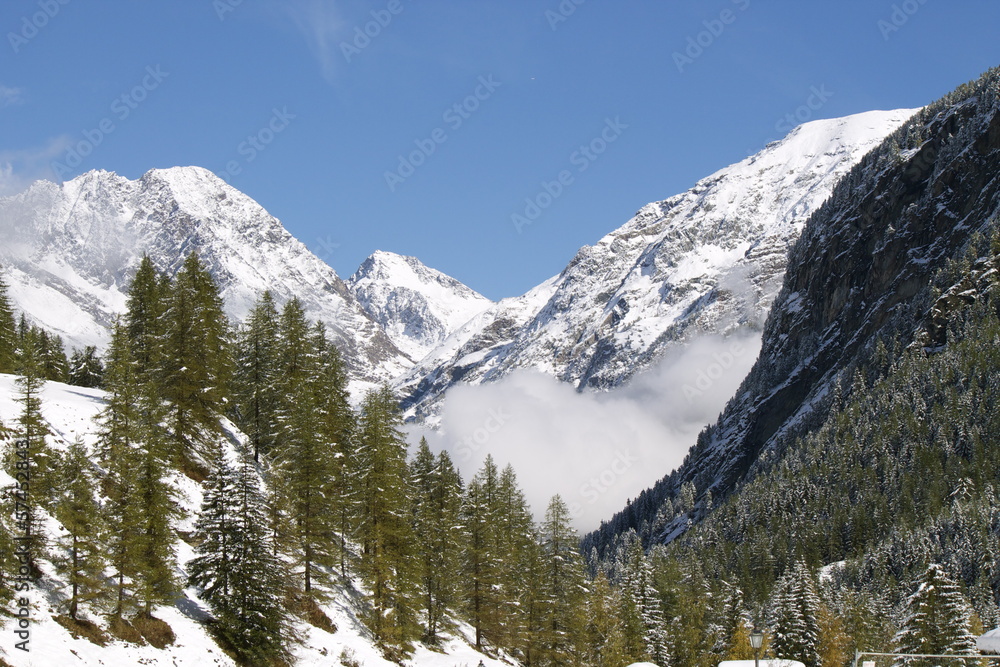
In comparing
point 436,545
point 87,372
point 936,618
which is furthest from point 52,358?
point 936,618

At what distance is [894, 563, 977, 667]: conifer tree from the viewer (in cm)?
4908

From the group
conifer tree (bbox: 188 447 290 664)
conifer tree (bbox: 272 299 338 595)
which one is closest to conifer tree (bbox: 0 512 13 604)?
conifer tree (bbox: 188 447 290 664)

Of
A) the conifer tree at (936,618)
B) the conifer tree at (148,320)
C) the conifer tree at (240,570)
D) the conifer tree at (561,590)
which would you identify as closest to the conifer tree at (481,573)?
the conifer tree at (561,590)

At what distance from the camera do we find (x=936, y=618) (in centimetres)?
4988

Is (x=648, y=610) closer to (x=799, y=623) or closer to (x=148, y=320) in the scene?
(x=799, y=623)

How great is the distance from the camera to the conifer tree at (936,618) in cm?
4908

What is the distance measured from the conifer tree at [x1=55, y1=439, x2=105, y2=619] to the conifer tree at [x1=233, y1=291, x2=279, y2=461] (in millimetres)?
19060

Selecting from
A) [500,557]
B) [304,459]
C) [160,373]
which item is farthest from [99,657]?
[500,557]

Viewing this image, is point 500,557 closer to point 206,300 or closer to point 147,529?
point 206,300

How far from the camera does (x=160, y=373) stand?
167 ft

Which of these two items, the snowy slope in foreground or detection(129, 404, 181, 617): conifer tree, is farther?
detection(129, 404, 181, 617): conifer tree

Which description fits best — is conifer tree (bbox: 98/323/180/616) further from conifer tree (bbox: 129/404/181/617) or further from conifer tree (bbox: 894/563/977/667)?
conifer tree (bbox: 894/563/977/667)

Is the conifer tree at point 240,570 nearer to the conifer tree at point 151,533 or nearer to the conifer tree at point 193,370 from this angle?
the conifer tree at point 151,533

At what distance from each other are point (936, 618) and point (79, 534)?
45.1 m
